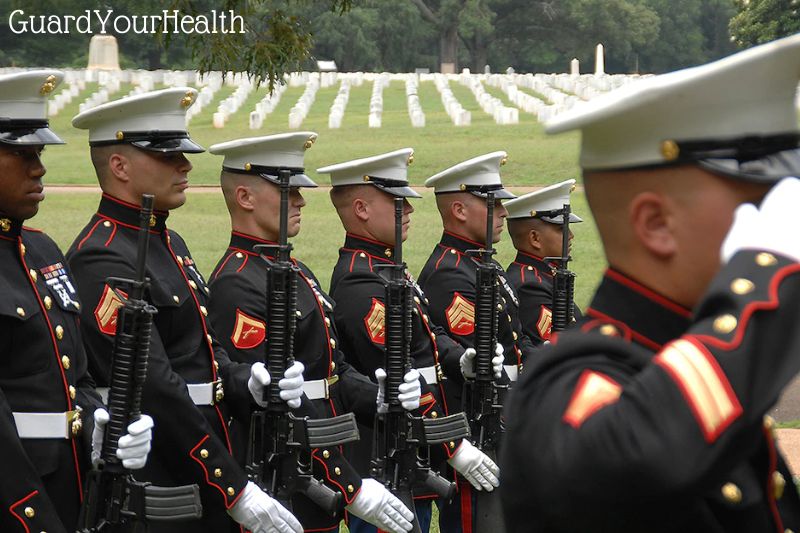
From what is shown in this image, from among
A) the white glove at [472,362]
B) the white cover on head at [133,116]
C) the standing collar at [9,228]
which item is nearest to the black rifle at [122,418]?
the standing collar at [9,228]

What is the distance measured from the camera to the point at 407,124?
26.1 meters

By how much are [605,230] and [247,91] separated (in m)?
31.4

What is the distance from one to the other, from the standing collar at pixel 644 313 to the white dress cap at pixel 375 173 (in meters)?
3.92

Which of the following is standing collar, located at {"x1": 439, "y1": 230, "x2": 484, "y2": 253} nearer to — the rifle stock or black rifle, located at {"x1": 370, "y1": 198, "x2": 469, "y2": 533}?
the rifle stock

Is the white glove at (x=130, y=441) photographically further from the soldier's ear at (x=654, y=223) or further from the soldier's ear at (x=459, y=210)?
the soldier's ear at (x=459, y=210)

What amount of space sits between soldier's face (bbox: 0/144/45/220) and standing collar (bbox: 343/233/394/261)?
2179mm

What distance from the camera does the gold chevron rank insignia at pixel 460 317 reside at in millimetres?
6270

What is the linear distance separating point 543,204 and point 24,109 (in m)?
3.96

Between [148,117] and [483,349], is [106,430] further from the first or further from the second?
[483,349]

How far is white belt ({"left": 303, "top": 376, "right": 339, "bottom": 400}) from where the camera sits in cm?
500

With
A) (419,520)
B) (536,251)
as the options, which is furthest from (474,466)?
(536,251)

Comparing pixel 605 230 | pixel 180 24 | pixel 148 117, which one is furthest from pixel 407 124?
pixel 605 230

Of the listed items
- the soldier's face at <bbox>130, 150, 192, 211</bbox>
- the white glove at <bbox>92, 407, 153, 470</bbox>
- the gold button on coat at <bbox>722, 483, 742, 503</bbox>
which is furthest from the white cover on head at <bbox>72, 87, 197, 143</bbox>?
the gold button on coat at <bbox>722, 483, 742, 503</bbox>

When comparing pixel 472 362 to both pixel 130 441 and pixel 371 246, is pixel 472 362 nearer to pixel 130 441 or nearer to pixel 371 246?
pixel 371 246
